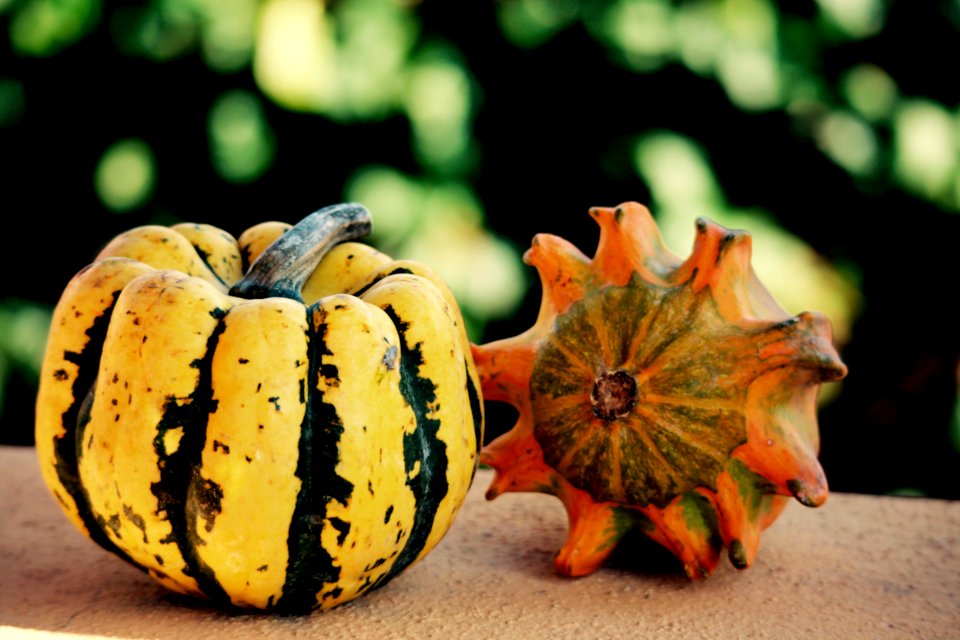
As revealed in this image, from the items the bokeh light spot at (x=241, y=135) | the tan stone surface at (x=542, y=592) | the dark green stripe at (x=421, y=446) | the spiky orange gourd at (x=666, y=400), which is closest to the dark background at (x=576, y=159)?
the bokeh light spot at (x=241, y=135)

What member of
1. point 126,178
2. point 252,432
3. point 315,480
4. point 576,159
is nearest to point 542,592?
point 315,480

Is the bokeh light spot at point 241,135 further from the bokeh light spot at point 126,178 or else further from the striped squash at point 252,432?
the striped squash at point 252,432

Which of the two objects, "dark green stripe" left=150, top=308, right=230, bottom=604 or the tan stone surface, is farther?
the tan stone surface

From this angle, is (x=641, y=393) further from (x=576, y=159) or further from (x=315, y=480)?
(x=576, y=159)

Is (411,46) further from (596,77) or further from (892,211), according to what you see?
(892,211)

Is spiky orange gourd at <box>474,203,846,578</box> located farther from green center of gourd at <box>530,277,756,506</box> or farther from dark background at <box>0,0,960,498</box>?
dark background at <box>0,0,960,498</box>

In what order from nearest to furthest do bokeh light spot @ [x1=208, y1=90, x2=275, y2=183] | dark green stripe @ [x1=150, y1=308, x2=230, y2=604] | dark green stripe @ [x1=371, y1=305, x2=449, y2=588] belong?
dark green stripe @ [x1=150, y1=308, x2=230, y2=604], dark green stripe @ [x1=371, y1=305, x2=449, y2=588], bokeh light spot @ [x1=208, y1=90, x2=275, y2=183]

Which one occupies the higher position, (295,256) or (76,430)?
(295,256)

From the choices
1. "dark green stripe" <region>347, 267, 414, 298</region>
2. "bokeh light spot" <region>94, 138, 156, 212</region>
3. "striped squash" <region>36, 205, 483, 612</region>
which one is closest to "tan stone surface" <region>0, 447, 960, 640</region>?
"striped squash" <region>36, 205, 483, 612</region>
